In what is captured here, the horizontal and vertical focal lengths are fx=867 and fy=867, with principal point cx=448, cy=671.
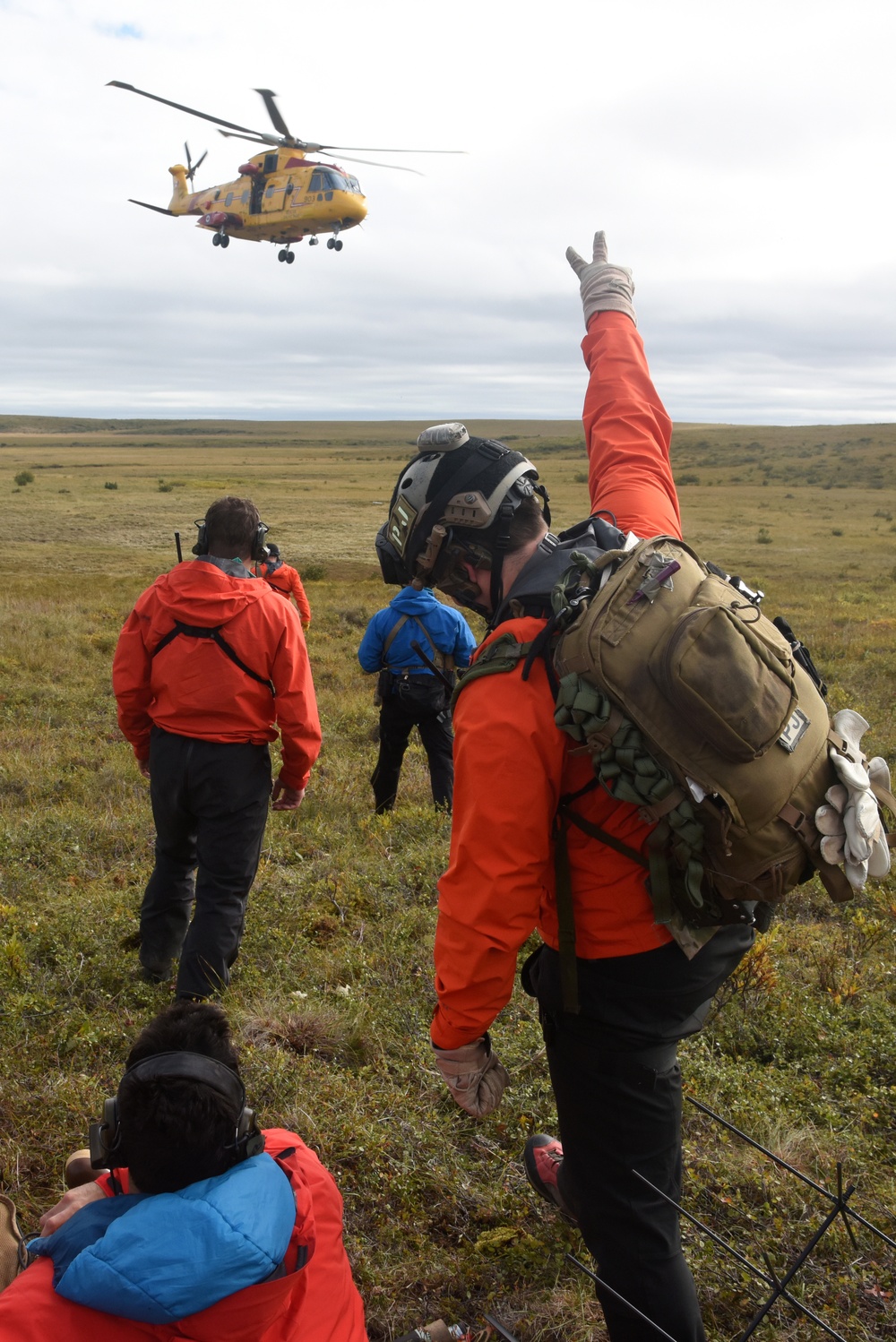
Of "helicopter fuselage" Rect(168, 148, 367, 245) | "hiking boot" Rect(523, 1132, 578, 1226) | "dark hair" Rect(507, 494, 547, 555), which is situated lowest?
"hiking boot" Rect(523, 1132, 578, 1226)

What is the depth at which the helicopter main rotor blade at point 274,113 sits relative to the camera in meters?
28.7

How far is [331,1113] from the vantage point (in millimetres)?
3631

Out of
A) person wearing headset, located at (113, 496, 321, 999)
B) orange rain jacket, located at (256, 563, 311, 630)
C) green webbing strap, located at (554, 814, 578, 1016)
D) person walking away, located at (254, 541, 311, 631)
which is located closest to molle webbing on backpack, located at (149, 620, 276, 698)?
person wearing headset, located at (113, 496, 321, 999)

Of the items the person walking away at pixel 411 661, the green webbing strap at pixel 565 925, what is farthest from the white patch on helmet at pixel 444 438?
the person walking away at pixel 411 661

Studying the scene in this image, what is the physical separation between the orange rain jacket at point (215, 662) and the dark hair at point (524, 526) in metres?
2.11

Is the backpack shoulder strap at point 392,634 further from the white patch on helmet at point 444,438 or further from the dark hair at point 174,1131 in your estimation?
the dark hair at point 174,1131

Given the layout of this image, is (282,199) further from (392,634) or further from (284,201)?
(392,634)

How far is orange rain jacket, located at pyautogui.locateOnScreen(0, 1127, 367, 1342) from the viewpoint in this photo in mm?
1944

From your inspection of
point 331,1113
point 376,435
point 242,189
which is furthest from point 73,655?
point 376,435

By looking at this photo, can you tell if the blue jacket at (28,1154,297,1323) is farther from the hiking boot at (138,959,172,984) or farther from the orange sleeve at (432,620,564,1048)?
the hiking boot at (138,959,172,984)

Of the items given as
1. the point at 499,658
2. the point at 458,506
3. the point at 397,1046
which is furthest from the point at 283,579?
the point at 499,658

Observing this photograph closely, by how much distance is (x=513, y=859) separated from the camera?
211cm

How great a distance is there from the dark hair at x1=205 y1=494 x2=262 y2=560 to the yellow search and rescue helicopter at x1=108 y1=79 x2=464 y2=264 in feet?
100

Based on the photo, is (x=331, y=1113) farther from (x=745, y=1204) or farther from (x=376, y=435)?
(x=376, y=435)
